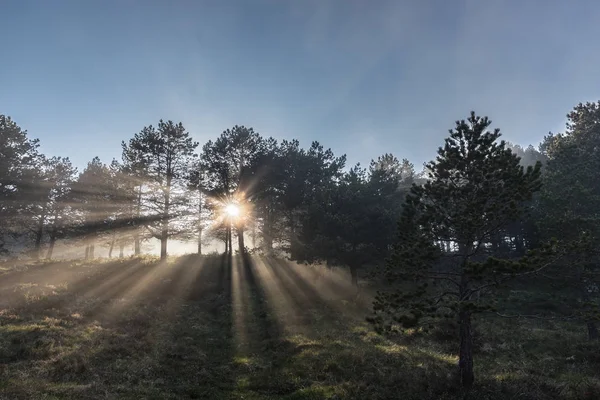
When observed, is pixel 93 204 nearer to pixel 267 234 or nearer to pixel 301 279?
pixel 267 234

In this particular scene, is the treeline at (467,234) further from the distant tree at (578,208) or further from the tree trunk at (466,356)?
the distant tree at (578,208)

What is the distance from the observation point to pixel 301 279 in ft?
126

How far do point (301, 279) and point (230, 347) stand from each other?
61.7 feet

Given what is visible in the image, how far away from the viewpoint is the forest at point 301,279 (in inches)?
560

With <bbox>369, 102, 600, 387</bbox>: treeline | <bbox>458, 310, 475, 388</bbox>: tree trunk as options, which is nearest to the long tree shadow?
<bbox>369, 102, 600, 387</bbox>: treeline

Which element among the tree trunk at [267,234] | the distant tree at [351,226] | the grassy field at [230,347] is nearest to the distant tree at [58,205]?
the grassy field at [230,347]

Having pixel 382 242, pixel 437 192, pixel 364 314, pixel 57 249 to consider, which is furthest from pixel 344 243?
pixel 57 249

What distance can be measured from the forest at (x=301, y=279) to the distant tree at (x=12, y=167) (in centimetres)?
17

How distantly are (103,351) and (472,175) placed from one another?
18852 millimetres

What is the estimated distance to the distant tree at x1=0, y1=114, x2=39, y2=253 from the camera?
114 feet

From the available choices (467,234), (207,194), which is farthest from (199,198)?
(467,234)

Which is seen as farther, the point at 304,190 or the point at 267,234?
the point at 267,234

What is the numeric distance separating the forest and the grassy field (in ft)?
0.42

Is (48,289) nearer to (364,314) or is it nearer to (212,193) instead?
(212,193)
